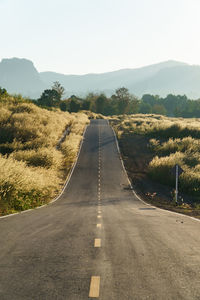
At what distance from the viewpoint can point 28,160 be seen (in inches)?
930

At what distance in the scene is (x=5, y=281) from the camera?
4363 mm

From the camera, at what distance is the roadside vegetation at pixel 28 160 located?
530 inches

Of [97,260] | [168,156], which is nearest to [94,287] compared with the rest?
[97,260]

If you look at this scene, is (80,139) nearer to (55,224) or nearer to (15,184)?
(15,184)

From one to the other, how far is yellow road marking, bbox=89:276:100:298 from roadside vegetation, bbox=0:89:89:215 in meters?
8.66

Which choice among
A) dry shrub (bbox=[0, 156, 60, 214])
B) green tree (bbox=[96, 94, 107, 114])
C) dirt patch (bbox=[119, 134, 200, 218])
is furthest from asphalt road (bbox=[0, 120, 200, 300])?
green tree (bbox=[96, 94, 107, 114])

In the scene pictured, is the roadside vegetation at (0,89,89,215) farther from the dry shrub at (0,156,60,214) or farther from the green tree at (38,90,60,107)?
the green tree at (38,90,60,107)

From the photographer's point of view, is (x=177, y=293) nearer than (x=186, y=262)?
Yes

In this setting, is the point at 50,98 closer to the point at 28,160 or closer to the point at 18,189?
the point at 28,160

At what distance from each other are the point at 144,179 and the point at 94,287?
21.1 meters

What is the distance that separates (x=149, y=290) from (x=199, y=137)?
123 feet

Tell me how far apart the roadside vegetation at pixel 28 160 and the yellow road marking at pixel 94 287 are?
866cm

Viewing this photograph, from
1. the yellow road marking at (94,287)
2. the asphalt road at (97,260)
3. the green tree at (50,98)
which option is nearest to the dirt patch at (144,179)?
the asphalt road at (97,260)

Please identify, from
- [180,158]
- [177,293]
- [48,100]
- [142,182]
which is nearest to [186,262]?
[177,293]
